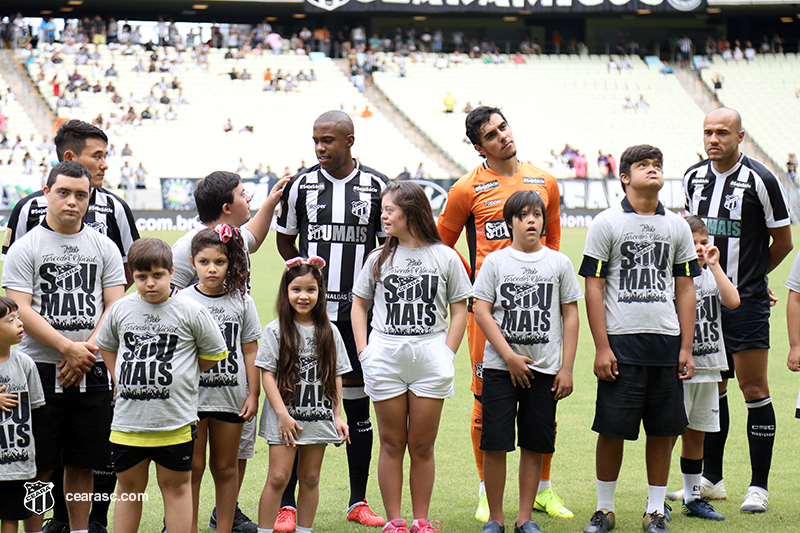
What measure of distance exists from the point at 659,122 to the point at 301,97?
56.6 ft

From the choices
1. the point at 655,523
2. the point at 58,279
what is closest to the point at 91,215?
the point at 58,279

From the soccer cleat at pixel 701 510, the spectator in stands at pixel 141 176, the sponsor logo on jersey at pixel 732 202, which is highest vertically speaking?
the spectator in stands at pixel 141 176

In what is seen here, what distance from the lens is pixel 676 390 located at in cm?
454

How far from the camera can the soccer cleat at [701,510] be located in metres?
4.74

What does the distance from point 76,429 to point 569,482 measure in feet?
10.4

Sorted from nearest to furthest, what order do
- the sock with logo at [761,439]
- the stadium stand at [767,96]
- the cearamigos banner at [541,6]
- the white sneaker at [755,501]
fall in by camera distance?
1. the white sneaker at [755,501]
2. the sock with logo at [761,439]
3. the stadium stand at [767,96]
4. the cearamigos banner at [541,6]

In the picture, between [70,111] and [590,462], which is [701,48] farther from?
[590,462]

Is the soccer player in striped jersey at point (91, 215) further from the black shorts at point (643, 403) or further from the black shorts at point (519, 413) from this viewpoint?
the black shorts at point (643, 403)

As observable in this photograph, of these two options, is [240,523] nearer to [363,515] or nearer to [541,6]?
[363,515]

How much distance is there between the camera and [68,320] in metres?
4.20

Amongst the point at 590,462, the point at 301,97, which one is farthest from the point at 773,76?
the point at 590,462

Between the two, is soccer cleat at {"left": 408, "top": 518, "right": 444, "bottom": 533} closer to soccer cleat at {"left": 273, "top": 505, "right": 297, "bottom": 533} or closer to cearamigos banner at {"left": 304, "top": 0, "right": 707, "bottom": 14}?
soccer cleat at {"left": 273, "top": 505, "right": 297, "bottom": 533}

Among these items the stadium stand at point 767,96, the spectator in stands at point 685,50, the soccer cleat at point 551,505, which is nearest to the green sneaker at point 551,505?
the soccer cleat at point 551,505

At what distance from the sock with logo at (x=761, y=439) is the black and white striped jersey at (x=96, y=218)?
158 inches
